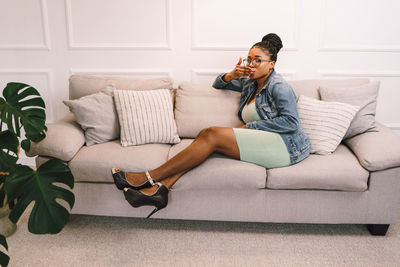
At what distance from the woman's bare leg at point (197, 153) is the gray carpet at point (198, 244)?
0.38 meters

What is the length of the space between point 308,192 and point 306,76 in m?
1.21

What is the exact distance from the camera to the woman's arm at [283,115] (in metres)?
2.27

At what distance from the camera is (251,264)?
6.54ft

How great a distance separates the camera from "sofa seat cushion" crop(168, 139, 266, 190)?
214 centimetres

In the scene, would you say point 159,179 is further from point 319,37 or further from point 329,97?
point 319,37

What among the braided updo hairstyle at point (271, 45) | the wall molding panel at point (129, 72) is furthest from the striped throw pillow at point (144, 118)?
the braided updo hairstyle at point (271, 45)

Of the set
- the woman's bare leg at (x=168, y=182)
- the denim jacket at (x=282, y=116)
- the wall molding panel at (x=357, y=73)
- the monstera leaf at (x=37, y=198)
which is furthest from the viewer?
the wall molding panel at (x=357, y=73)

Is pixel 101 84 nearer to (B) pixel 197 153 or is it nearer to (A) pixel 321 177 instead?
(B) pixel 197 153

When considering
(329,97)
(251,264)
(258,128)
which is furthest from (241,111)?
(251,264)

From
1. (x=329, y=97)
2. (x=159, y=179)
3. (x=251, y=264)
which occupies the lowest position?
(x=251, y=264)

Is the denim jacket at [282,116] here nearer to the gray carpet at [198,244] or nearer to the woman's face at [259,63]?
the woman's face at [259,63]

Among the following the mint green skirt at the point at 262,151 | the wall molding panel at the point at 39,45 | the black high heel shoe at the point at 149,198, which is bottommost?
the black high heel shoe at the point at 149,198

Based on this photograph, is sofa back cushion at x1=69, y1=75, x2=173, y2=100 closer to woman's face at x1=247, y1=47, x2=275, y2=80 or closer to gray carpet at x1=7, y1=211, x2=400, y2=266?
woman's face at x1=247, y1=47, x2=275, y2=80

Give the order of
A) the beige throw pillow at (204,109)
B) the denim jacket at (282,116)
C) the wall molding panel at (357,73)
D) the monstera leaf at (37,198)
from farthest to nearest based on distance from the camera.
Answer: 1. the wall molding panel at (357,73)
2. the beige throw pillow at (204,109)
3. the denim jacket at (282,116)
4. the monstera leaf at (37,198)
